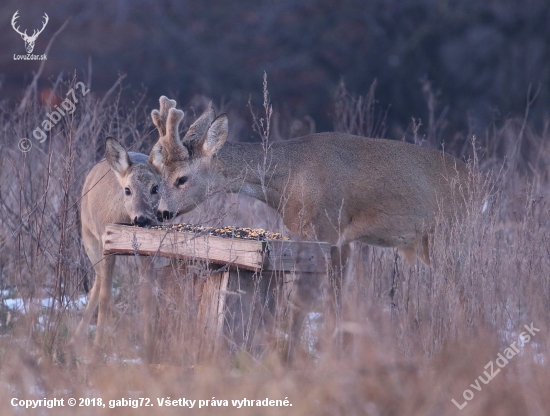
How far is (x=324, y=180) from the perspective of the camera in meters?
7.28

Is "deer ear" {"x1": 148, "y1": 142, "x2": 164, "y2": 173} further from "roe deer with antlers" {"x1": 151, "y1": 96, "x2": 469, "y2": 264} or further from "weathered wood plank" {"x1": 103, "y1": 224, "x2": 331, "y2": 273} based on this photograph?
"weathered wood plank" {"x1": 103, "y1": 224, "x2": 331, "y2": 273}

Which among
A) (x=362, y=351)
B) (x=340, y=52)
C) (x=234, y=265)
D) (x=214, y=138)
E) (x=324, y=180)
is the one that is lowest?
(x=362, y=351)

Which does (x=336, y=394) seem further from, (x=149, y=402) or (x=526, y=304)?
(x=526, y=304)

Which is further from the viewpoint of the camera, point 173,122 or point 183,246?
point 173,122

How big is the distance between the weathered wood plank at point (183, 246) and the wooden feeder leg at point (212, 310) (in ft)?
0.65

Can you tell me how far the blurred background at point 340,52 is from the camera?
16.0 metres

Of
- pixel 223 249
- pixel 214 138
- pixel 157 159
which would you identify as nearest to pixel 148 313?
pixel 223 249

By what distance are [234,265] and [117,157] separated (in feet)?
5.95

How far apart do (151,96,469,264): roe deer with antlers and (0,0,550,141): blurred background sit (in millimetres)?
8072

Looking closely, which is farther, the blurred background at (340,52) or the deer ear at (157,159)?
the blurred background at (340,52)

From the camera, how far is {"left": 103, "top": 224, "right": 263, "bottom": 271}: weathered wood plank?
5566 mm

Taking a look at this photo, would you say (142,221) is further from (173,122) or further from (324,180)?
(324,180)

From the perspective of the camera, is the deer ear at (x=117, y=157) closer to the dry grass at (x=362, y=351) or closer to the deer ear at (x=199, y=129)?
the deer ear at (x=199, y=129)

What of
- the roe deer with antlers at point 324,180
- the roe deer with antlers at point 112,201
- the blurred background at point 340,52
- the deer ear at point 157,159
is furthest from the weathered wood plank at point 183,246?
the blurred background at point 340,52
